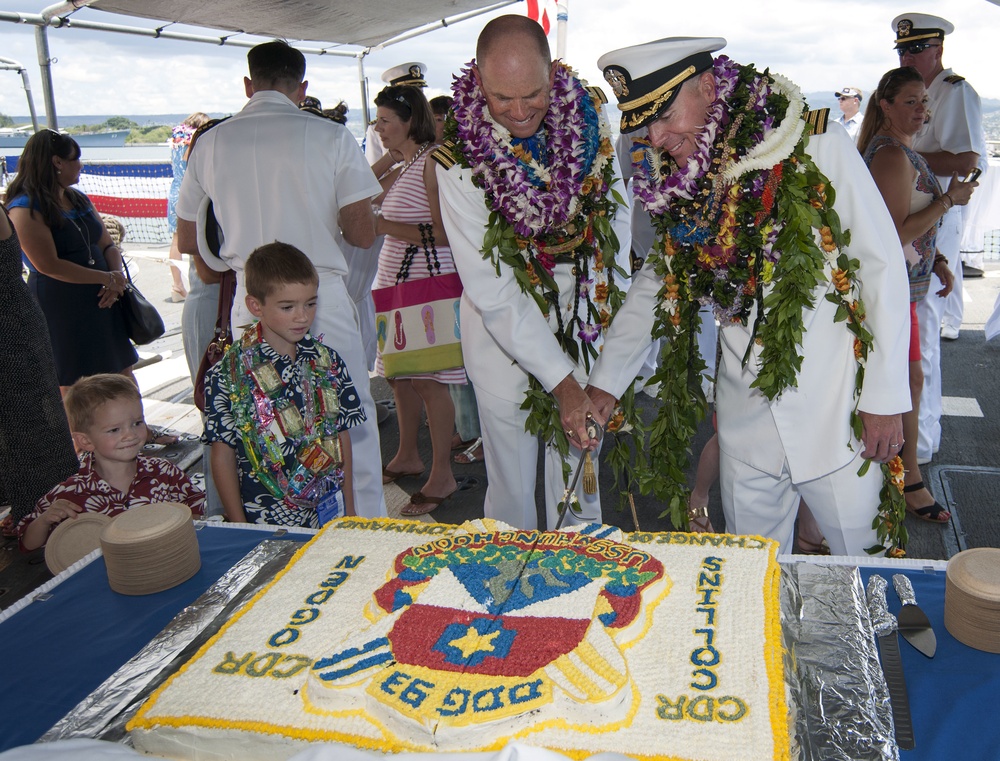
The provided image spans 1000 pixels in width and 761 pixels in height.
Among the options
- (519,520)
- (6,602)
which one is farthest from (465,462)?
(6,602)

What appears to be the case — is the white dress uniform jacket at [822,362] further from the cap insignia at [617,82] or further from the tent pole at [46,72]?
the tent pole at [46,72]

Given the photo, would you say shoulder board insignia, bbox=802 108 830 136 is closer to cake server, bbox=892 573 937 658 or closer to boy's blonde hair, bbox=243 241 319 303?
cake server, bbox=892 573 937 658

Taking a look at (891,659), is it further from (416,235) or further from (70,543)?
(416,235)

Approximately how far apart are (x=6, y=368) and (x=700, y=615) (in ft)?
9.94

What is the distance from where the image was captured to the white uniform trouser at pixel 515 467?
2.60 metres

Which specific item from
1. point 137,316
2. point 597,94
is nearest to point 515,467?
point 597,94

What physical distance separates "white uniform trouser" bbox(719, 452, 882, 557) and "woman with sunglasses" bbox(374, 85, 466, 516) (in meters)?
1.81

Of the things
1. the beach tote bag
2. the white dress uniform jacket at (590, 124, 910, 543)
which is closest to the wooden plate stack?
the white dress uniform jacket at (590, 124, 910, 543)

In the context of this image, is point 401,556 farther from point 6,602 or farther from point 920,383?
point 920,383

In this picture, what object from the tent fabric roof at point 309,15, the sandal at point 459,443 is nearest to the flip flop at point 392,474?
the sandal at point 459,443

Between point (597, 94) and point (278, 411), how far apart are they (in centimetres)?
138

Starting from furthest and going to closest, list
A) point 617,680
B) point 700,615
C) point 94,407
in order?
point 94,407 → point 700,615 → point 617,680

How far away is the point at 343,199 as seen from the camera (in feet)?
10.3

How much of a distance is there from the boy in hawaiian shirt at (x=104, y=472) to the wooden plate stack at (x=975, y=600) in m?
1.94
